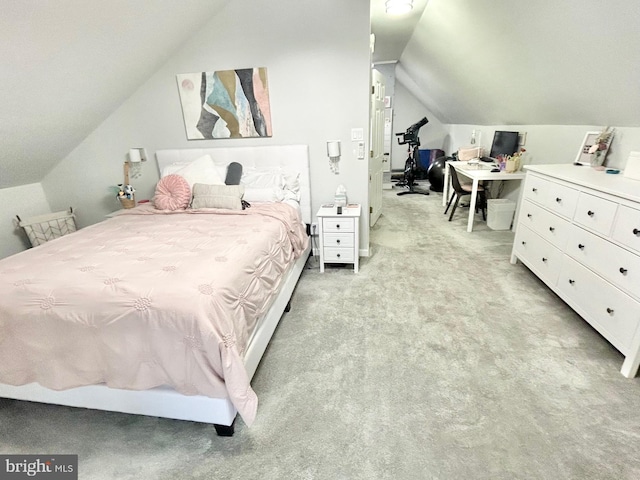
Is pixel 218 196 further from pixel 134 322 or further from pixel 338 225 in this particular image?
pixel 134 322

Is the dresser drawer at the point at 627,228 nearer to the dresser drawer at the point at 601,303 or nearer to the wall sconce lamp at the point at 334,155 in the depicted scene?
the dresser drawer at the point at 601,303

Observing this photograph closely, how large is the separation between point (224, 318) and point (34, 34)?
2144 mm

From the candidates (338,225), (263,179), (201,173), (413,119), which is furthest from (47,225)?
(413,119)

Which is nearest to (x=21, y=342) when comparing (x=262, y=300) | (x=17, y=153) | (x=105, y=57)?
(x=262, y=300)

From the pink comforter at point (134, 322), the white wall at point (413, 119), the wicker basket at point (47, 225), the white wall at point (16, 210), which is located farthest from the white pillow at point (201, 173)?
the white wall at point (413, 119)

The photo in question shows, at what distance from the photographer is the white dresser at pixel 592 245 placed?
1.69m

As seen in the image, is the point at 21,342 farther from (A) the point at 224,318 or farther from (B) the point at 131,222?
(B) the point at 131,222

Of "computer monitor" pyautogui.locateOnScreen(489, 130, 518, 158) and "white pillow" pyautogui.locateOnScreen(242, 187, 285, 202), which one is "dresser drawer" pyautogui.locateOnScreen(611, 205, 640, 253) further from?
"computer monitor" pyautogui.locateOnScreen(489, 130, 518, 158)

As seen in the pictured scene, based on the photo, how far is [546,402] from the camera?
5.19ft

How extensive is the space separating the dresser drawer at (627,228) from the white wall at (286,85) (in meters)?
1.91

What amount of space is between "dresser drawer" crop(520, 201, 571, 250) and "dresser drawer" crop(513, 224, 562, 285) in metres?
0.05

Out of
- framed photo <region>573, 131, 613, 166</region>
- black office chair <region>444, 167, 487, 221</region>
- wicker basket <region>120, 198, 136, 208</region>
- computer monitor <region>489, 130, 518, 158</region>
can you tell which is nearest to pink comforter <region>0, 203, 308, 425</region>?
wicker basket <region>120, 198, 136, 208</region>

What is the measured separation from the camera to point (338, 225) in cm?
290

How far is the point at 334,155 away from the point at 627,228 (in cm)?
215
